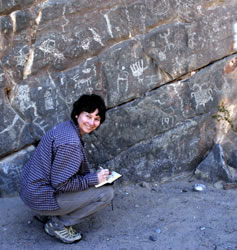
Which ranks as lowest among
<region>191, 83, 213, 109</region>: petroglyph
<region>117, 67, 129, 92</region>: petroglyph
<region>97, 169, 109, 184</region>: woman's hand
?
<region>97, 169, 109, 184</region>: woman's hand

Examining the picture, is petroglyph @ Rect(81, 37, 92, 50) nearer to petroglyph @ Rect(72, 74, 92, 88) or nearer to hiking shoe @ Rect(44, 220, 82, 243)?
petroglyph @ Rect(72, 74, 92, 88)

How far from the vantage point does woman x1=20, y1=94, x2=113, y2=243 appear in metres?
2.98

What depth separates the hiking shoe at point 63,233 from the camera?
3.21 metres

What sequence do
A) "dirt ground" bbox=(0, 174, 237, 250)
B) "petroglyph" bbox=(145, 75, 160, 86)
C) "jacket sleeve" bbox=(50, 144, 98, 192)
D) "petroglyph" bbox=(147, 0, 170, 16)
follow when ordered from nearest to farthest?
"jacket sleeve" bbox=(50, 144, 98, 192), "dirt ground" bbox=(0, 174, 237, 250), "petroglyph" bbox=(147, 0, 170, 16), "petroglyph" bbox=(145, 75, 160, 86)

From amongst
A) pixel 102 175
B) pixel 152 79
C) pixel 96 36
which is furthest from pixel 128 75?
pixel 102 175

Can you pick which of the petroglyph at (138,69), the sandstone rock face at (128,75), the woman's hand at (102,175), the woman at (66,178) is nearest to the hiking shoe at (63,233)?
the woman at (66,178)

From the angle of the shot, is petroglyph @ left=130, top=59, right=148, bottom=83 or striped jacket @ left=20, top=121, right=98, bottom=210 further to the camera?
petroglyph @ left=130, top=59, right=148, bottom=83

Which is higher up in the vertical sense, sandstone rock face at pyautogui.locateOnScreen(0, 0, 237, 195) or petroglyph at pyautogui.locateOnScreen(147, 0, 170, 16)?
petroglyph at pyautogui.locateOnScreen(147, 0, 170, 16)

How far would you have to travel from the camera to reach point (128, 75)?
4043mm

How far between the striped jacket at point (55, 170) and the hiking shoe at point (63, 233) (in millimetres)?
235

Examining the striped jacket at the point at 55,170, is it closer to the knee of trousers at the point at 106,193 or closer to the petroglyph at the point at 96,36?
the knee of trousers at the point at 106,193

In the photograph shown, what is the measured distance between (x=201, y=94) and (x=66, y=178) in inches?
80.9

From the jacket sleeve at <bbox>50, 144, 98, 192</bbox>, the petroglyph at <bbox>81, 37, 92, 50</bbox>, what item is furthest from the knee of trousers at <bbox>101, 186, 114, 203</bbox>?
the petroglyph at <bbox>81, 37, 92, 50</bbox>

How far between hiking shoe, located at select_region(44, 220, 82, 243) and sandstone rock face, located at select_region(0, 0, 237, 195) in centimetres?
97
